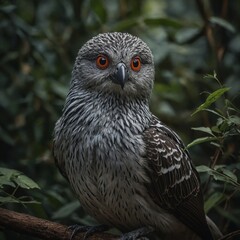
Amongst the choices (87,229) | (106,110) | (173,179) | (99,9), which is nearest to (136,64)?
(106,110)

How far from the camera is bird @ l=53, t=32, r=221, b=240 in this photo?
14.7 ft

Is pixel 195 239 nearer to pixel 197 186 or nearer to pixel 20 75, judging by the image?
pixel 197 186

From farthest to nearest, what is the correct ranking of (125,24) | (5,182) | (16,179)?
(125,24)
(16,179)
(5,182)

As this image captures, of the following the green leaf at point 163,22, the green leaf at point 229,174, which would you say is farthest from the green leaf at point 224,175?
the green leaf at point 163,22

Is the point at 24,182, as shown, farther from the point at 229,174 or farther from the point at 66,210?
the point at 229,174

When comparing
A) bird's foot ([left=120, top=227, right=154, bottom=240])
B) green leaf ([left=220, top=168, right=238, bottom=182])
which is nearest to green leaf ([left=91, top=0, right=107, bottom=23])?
bird's foot ([left=120, top=227, right=154, bottom=240])

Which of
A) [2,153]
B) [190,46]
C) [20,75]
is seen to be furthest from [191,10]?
[2,153]

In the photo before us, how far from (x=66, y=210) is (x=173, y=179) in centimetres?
85

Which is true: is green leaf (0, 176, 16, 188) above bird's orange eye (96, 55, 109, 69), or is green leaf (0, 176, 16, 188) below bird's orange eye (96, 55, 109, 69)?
below

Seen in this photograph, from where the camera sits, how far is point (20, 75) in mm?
5988

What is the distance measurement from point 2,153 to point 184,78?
2.06 m

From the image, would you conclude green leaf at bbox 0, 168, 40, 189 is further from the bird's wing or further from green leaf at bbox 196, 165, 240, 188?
green leaf at bbox 196, 165, 240, 188

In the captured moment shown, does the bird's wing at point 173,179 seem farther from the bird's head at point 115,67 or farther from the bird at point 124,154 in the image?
the bird's head at point 115,67

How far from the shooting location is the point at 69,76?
6.17 meters
